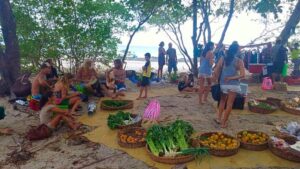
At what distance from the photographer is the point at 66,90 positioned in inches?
256

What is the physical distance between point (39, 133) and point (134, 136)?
6.16ft

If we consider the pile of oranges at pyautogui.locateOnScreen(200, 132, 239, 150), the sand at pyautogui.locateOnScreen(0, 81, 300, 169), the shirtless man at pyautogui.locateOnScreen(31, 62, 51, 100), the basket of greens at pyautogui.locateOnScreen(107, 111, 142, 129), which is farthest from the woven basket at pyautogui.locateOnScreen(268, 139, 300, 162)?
the shirtless man at pyautogui.locateOnScreen(31, 62, 51, 100)

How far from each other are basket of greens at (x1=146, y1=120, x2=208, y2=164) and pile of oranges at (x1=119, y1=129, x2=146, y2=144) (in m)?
0.24

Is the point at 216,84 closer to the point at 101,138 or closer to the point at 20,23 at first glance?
the point at 101,138

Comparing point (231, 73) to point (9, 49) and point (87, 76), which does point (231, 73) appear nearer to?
point (87, 76)

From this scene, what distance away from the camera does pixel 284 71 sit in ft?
36.6

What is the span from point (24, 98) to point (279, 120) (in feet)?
22.6

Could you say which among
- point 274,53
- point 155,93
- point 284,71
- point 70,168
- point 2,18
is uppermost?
point 2,18

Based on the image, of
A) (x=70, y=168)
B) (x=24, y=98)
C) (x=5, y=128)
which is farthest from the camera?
(x=24, y=98)

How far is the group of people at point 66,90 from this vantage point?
607 cm

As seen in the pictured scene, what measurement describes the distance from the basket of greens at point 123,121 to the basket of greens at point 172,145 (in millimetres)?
919

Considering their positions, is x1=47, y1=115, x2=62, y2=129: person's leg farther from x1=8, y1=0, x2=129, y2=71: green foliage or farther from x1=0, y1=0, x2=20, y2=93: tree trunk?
x1=8, y1=0, x2=129, y2=71: green foliage

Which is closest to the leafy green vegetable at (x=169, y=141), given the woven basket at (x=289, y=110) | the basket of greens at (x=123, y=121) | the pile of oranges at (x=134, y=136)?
the pile of oranges at (x=134, y=136)

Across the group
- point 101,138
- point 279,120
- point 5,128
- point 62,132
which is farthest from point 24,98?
point 279,120
